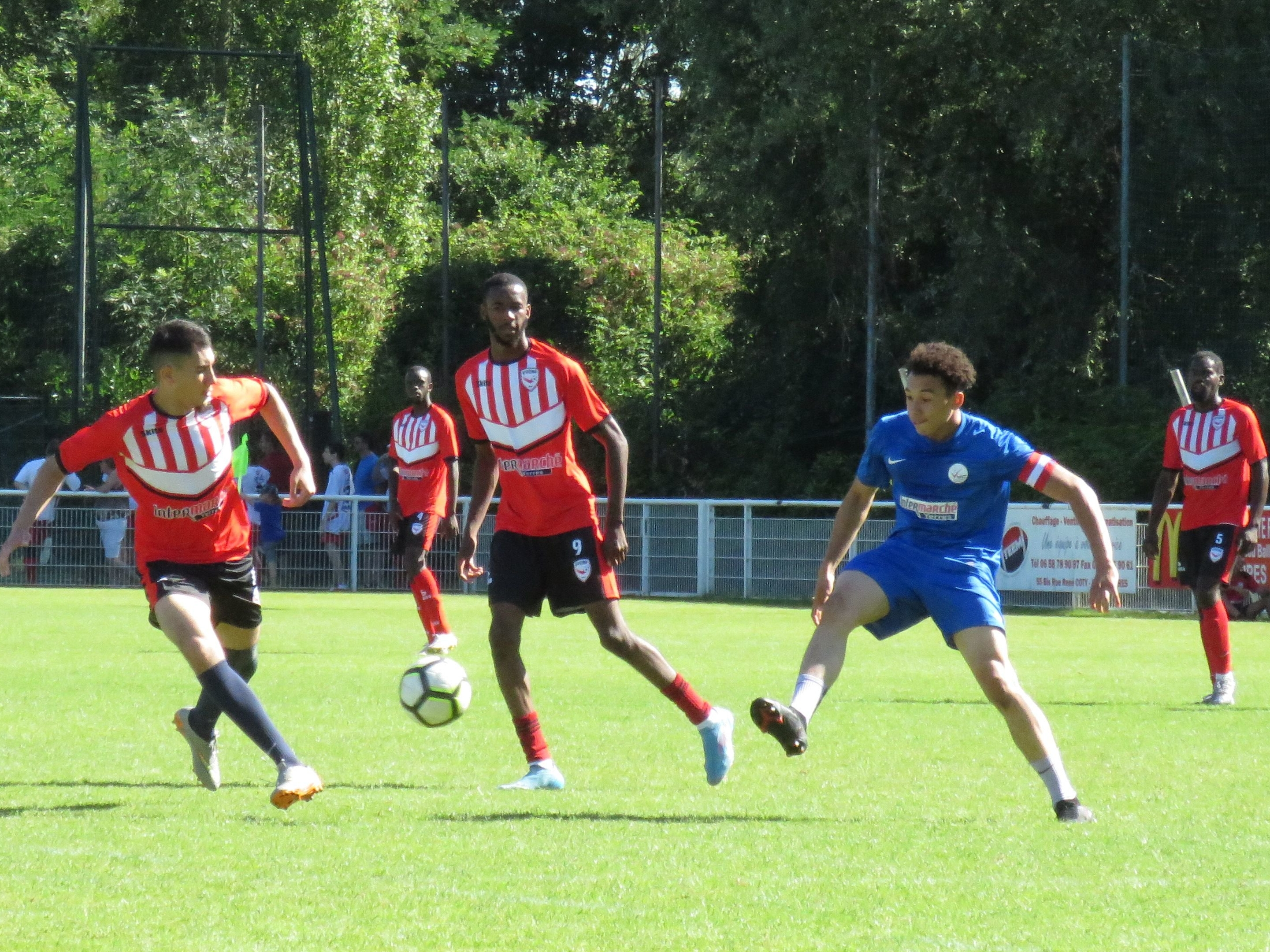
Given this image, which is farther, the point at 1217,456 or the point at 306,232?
the point at 306,232

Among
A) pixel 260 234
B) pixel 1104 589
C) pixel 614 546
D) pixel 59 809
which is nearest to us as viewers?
pixel 1104 589

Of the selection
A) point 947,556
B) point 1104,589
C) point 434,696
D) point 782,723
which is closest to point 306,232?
point 434,696

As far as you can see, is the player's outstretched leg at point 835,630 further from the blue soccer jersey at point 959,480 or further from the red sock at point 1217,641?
the red sock at point 1217,641

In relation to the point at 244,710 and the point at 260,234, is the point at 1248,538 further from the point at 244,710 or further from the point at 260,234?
the point at 260,234

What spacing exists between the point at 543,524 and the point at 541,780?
104 cm

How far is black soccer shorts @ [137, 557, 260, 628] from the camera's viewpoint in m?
6.96

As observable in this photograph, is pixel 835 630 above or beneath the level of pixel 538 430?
beneath

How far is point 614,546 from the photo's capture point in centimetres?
734

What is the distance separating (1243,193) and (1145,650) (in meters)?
11.2

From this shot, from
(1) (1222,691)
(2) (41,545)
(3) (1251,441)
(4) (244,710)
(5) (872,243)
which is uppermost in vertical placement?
(5) (872,243)

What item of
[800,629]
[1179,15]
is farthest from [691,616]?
[1179,15]

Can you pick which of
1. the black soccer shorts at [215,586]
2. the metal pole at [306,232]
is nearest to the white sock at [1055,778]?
the black soccer shorts at [215,586]

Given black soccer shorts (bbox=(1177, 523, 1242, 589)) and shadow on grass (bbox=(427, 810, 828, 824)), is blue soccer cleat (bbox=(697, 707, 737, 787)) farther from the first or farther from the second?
black soccer shorts (bbox=(1177, 523, 1242, 589))

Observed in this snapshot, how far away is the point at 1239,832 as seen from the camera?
21.0ft
